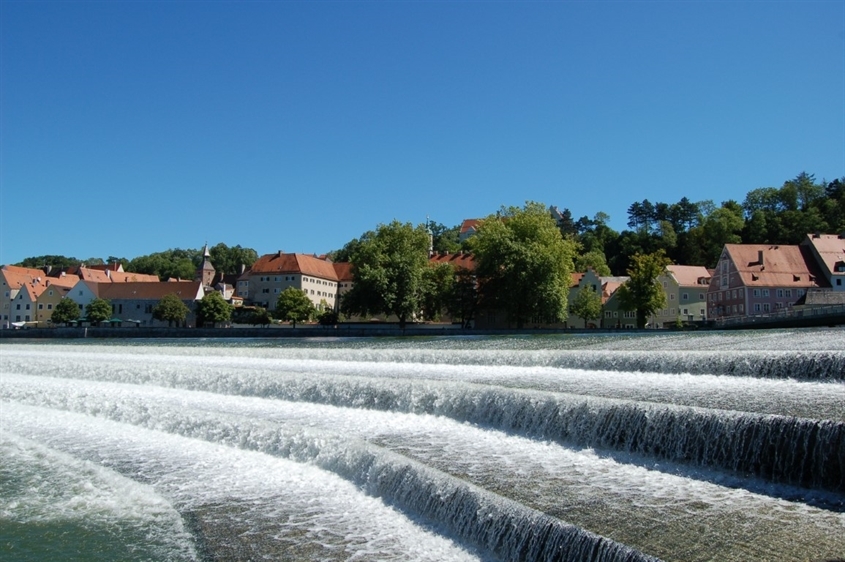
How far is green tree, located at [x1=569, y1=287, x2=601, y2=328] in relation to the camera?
77188 mm

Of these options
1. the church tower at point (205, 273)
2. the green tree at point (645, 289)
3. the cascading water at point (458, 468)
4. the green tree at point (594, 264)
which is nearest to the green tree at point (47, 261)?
the church tower at point (205, 273)

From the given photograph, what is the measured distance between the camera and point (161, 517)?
9367 mm

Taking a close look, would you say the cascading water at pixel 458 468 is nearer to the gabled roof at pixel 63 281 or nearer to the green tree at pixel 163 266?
the gabled roof at pixel 63 281

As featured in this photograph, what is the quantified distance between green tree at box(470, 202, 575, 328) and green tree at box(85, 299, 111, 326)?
48346 mm

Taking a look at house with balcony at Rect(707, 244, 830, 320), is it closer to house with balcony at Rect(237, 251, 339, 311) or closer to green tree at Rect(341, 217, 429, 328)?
green tree at Rect(341, 217, 429, 328)

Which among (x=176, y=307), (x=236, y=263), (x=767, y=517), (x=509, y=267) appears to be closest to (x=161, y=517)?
(x=767, y=517)

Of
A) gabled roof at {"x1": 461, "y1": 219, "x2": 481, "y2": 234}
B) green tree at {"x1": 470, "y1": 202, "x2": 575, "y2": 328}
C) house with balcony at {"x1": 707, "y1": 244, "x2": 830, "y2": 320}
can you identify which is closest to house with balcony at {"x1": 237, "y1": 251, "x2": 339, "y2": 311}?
gabled roof at {"x1": 461, "y1": 219, "x2": 481, "y2": 234}

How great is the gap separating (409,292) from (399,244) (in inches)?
254

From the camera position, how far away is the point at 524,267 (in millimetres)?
58062

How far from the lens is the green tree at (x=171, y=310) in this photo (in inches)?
3410

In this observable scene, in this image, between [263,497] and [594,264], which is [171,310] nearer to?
[594,264]

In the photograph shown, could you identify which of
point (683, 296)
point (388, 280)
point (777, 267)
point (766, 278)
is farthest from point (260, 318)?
point (777, 267)

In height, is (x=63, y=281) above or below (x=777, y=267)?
above

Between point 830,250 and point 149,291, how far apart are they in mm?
76819
